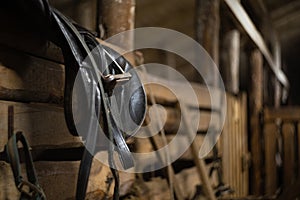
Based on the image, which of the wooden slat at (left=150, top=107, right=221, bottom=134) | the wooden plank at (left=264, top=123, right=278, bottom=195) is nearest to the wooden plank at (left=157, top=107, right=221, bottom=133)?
the wooden slat at (left=150, top=107, right=221, bottom=134)

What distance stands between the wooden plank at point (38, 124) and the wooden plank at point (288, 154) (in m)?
2.86

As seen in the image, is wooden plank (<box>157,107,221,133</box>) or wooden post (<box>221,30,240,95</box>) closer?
wooden plank (<box>157,107,221,133</box>)

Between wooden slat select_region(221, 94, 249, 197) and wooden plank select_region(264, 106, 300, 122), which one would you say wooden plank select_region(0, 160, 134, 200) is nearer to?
wooden slat select_region(221, 94, 249, 197)

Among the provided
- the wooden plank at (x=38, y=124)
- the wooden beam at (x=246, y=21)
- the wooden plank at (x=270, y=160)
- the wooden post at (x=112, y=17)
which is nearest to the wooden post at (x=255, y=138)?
the wooden plank at (x=270, y=160)

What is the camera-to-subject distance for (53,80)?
0.98 meters

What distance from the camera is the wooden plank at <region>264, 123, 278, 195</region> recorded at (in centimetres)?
350

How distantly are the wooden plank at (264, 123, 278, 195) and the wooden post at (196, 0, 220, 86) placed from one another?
1.27 metres

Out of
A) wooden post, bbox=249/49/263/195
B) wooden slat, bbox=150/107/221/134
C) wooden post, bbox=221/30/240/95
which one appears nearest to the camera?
wooden slat, bbox=150/107/221/134

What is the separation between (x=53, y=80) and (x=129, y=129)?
0.24m

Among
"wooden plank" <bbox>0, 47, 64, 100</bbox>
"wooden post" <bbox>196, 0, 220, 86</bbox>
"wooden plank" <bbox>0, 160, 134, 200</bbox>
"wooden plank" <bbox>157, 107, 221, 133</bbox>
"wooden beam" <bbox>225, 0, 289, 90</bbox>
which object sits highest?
"wooden beam" <bbox>225, 0, 289, 90</bbox>

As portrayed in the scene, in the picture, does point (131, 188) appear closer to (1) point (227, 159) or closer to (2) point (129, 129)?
(2) point (129, 129)

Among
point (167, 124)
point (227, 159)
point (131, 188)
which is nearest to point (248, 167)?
point (227, 159)

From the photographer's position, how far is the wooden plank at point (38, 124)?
0.82 meters

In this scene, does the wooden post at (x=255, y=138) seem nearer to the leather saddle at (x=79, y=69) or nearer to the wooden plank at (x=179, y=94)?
the wooden plank at (x=179, y=94)
